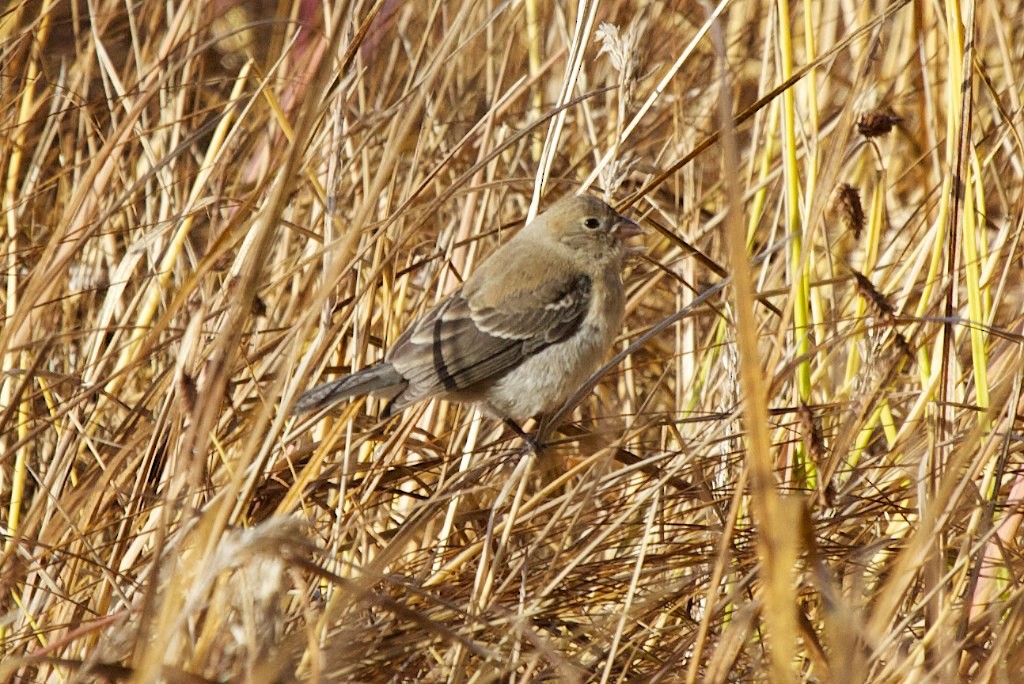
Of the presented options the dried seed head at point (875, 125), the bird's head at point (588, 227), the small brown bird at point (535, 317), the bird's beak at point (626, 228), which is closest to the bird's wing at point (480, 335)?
the small brown bird at point (535, 317)

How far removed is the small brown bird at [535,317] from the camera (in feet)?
11.0

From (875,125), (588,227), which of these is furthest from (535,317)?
(875,125)

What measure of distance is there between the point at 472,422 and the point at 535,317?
493 millimetres

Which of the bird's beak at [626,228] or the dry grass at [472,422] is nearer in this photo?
the dry grass at [472,422]

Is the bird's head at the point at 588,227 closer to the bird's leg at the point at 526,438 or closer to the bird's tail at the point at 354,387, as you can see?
the bird's leg at the point at 526,438

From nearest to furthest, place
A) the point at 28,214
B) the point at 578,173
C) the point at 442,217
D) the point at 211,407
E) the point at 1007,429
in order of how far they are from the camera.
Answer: the point at 211,407 → the point at 1007,429 → the point at 28,214 → the point at 442,217 → the point at 578,173

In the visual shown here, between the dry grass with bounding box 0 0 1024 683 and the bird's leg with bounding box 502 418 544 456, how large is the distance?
3.8 inches

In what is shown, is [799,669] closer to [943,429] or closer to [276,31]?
[943,429]

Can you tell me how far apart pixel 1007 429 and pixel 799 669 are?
0.70 metres

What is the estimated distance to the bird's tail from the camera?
9.02 ft

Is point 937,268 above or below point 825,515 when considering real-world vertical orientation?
above

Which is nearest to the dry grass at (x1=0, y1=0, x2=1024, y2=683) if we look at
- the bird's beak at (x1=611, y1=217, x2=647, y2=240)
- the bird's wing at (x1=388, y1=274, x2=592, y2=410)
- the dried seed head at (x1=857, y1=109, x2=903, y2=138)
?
the dried seed head at (x1=857, y1=109, x2=903, y2=138)

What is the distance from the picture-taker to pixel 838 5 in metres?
4.66

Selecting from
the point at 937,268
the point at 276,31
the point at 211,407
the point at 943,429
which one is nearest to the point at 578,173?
the point at 276,31
